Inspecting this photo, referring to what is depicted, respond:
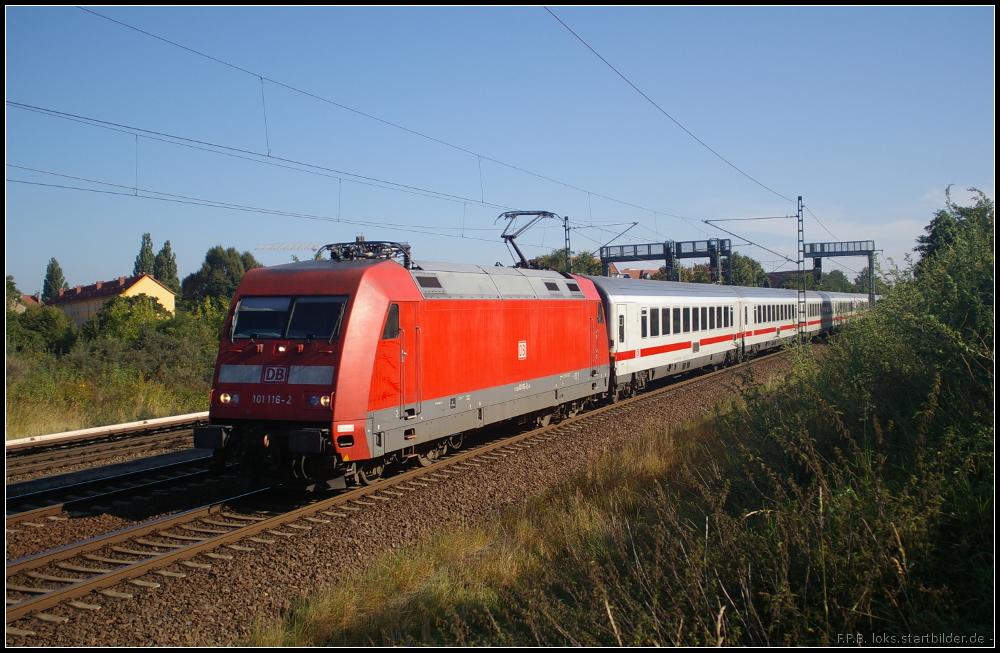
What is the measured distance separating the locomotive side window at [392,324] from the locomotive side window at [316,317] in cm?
65

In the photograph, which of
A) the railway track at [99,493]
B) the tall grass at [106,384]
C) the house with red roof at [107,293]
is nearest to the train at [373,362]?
the railway track at [99,493]

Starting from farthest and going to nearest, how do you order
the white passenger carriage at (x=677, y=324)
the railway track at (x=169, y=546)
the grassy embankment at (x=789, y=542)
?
the white passenger carriage at (x=677, y=324), the railway track at (x=169, y=546), the grassy embankment at (x=789, y=542)

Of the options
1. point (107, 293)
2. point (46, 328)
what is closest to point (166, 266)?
point (107, 293)

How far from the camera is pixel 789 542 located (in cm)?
458

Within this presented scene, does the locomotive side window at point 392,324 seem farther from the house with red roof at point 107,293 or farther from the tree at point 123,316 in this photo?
the house with red roof at point 107,293

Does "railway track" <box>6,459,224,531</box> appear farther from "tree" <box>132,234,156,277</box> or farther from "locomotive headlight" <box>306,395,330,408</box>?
"tree" <box>132,234,156,277</box>

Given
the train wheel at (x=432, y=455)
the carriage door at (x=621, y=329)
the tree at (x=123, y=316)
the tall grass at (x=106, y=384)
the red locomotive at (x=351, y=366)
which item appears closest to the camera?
the red locomotive at (x=351, y=366)

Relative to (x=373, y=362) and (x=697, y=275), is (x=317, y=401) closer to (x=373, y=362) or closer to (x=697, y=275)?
(x=373, y=362)

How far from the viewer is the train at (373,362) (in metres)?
A: 8.34

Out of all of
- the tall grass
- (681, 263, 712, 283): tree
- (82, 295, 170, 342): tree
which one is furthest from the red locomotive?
(681, 263, 712, 283): tree

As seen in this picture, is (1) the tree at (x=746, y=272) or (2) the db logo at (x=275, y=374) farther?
(1) the tree at (x=746, y=272)

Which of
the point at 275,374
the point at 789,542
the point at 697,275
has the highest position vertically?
the point at 697,275

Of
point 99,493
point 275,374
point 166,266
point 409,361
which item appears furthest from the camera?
point 166,266

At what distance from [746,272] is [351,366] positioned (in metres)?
54.6
